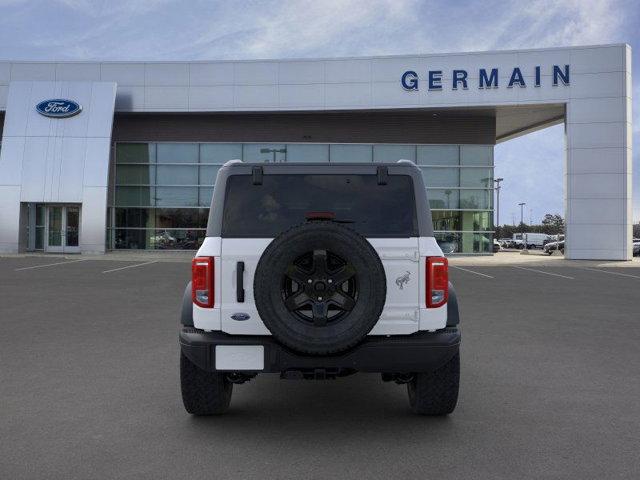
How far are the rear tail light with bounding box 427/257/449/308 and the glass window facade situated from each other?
25753 millimetres

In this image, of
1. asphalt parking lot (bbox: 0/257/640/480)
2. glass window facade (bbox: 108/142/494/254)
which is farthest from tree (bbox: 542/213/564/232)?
asphalt parking lot (bbox: 0/257/640/480)

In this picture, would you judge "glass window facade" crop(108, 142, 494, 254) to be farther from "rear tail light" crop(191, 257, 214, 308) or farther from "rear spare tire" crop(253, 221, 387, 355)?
"rear spare tire" crop(253, 221, 387, 355)

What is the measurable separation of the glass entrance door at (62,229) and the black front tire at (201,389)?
27.0 meters

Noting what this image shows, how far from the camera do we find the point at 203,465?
3.42m

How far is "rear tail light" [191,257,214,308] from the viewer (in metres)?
3.81

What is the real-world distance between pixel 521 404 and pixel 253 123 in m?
26.5

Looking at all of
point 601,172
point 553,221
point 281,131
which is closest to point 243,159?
point 281,131

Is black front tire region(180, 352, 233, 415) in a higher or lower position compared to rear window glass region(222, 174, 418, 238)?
lower

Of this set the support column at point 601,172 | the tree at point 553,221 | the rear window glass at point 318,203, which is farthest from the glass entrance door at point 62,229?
the tree at point 553,221

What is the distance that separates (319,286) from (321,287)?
0.05 ft

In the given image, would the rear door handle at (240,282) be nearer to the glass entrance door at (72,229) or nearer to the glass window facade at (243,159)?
the glass window facade at (243,159)

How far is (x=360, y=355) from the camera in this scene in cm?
366

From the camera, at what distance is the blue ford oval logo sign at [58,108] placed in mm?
27609

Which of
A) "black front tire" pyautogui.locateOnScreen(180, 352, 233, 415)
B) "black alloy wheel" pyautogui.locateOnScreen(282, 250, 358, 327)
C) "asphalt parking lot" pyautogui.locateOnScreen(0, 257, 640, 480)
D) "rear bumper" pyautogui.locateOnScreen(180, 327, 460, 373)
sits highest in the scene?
"black alloy wheel" pyautogui.locateOnScreen(282, 250, 358, 327)
